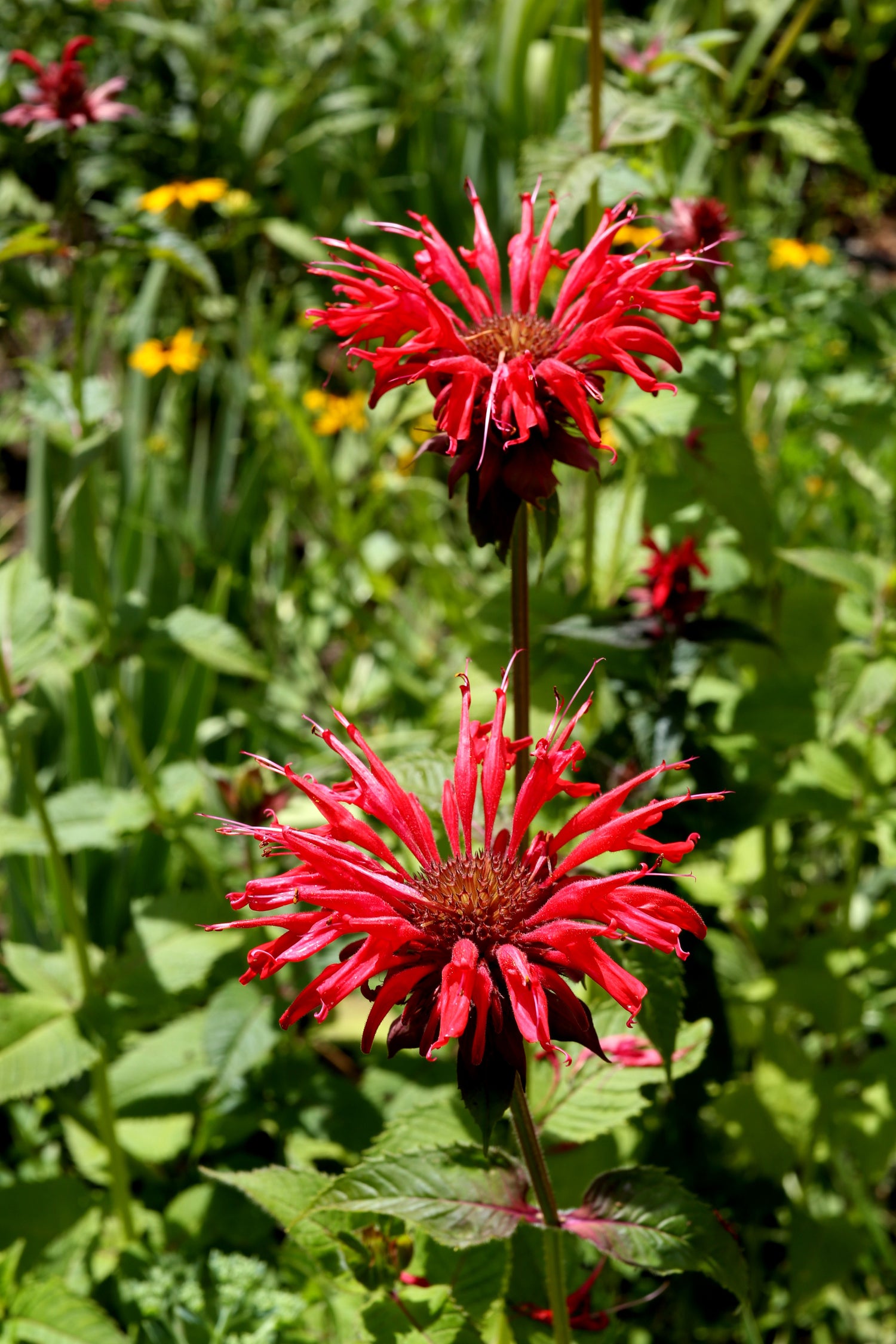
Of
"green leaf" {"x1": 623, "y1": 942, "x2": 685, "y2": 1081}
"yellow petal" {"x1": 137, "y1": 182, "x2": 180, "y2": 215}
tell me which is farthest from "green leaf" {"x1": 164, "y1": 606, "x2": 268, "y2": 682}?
"yellow petal" {"x1": 137, "y1": 182, "x2": 180, "y2": 215}

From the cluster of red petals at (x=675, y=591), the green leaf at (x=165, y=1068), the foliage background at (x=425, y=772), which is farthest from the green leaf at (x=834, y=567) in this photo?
the green leaf at (x=165, y=1068)

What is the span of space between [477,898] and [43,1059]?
29.1 inches

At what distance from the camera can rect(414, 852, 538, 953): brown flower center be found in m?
0.77

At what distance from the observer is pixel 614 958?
2.62 ft

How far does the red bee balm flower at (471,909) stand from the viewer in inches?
27.5

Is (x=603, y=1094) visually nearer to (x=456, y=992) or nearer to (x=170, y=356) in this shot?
(x=456, y=992)

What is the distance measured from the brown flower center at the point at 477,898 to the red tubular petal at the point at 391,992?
0.03 m

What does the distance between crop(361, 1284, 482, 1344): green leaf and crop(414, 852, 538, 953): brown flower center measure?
0.32 metres

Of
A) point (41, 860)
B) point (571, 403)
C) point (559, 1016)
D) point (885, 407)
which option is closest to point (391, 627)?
point (41, 860)

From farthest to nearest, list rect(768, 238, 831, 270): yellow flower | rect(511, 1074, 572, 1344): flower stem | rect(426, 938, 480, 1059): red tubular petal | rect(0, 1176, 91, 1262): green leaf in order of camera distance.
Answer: rect(768, 238, 831, 270): yellow flower < rect(0, 1176, 91, 1262): green leaf < rect(511, 1074, 572, 1344): flower stem < rect(426, 938, 480, 1059): red tubular petal

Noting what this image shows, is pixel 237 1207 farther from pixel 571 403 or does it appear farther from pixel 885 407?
pixel 885 407

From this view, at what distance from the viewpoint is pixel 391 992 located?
2.35ft

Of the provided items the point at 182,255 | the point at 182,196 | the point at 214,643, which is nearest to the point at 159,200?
the point at 182,196

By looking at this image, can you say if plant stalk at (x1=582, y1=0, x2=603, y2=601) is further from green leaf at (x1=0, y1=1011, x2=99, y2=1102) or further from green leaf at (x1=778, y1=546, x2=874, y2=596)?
green leaf at (x1=0, y1=1011, x2=99, y2=1102)
